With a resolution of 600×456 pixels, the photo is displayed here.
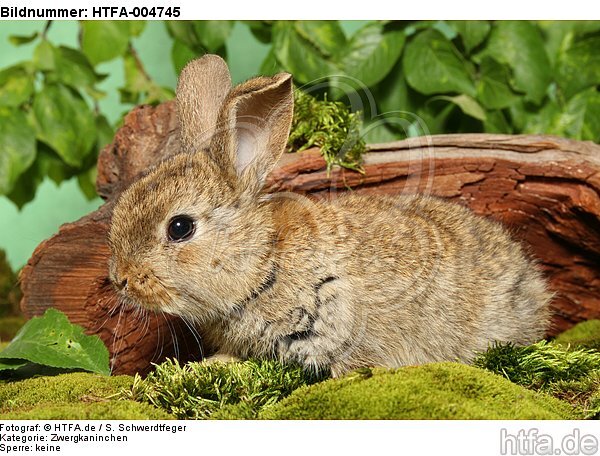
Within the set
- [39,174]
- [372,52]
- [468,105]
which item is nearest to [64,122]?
[39,174]

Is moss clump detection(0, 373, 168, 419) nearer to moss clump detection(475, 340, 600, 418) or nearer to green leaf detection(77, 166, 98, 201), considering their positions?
moss clump detection(475, 340, 600, 418)

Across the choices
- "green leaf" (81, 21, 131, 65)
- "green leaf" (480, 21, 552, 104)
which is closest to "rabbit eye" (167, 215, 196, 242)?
"green leaf" (81, 21, 131, 65)

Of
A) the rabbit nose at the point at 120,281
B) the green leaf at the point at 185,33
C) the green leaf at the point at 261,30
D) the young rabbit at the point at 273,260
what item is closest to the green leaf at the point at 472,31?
the green leaf at the point at 261,30

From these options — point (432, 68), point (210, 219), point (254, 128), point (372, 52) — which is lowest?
point (210, 219)

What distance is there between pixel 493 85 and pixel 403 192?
1.49 m

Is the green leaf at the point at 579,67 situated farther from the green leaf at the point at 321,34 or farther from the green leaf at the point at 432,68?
the green leaf at the point at 321,34

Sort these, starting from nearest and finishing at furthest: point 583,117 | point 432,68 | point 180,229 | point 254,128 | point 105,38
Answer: point 180,229 < point 254,128 < point 105,38 < point 432,68 < point 583,117

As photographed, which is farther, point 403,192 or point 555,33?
point 555,33

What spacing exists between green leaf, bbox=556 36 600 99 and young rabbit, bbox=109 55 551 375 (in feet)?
7.02

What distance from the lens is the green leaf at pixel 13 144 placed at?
4.96 metres

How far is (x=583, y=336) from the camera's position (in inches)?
163

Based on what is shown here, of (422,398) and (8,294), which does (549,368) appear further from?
(8,294)

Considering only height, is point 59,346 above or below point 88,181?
below
